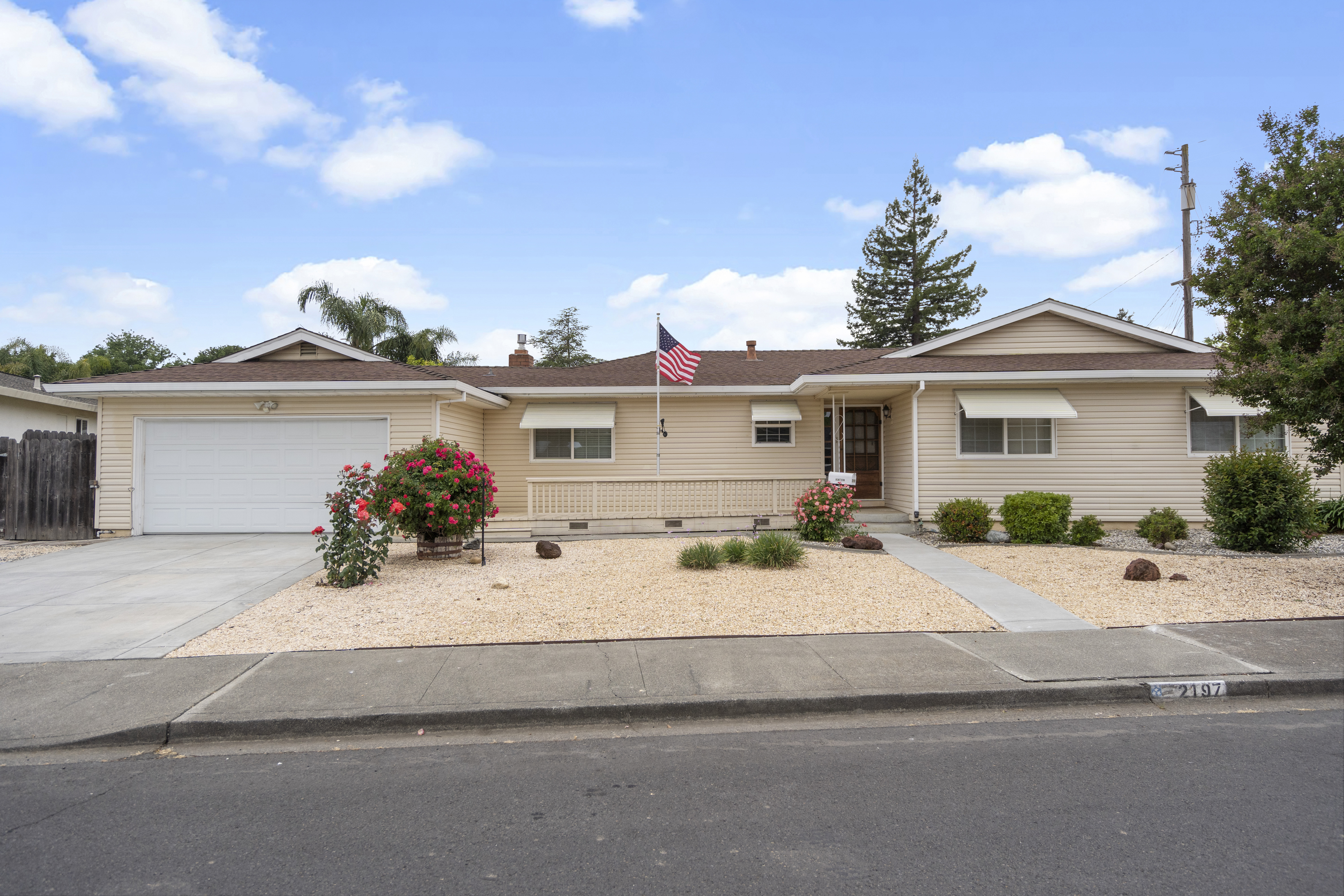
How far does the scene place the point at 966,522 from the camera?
36.9ft

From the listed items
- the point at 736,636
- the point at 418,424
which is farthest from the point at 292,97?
the point at 736,636

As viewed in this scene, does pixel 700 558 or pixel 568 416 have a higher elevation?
pixel 568 416

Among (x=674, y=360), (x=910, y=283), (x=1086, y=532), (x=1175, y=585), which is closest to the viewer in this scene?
(x=1175, y=585)

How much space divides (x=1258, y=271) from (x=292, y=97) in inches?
614

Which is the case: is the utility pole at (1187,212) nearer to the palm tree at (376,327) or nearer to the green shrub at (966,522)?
the green shrub at (966,522)

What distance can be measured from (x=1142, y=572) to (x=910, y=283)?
29.3 m

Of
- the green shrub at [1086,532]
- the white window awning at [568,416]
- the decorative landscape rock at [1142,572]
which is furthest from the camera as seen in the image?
the white window awning at [568,416]

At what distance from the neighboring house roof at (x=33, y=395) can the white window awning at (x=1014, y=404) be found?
19573 millimetres

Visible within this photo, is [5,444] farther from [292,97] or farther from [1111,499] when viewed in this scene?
[1111,499]

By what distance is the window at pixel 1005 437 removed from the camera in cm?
1323

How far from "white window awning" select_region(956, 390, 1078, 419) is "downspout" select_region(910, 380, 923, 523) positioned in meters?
0.78

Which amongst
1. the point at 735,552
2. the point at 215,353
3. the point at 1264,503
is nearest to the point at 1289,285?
the point at 1264,503

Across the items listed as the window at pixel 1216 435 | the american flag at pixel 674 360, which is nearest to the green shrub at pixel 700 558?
the american flag at pixel 674 360

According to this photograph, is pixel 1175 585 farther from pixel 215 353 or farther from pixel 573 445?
pixel 215 353
